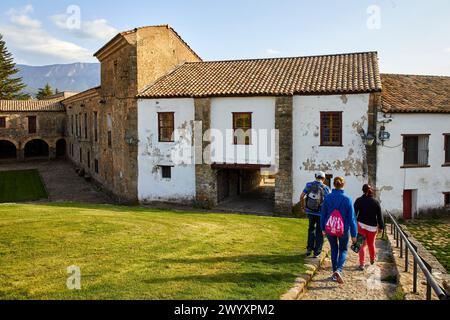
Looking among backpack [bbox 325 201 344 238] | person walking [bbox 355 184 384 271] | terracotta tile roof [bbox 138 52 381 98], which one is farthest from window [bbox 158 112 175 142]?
backpack [bbox 325 201 344 238]

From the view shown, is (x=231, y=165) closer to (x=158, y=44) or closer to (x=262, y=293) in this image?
(x=158, y=44)

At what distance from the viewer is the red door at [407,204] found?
59.3ft

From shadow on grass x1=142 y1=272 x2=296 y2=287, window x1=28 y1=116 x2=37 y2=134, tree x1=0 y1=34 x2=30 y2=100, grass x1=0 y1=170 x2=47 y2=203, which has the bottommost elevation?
grass x1=0 y1=170 x2=47 y2=203

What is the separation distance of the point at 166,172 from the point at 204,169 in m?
2.35

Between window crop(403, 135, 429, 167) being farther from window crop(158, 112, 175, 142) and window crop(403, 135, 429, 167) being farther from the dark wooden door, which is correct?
the dark wooden door

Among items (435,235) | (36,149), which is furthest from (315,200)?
(36,149)

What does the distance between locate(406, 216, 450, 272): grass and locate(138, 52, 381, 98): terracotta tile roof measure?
626 centimetres

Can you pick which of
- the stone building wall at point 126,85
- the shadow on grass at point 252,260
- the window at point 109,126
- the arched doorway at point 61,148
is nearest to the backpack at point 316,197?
the shadow on grass at point 252,260

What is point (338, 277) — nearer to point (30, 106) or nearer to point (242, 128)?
point (242, 128)

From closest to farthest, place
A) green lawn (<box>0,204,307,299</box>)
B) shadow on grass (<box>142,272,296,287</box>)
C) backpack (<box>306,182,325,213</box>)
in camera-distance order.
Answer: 1. green lawn (<box>0,204,307,299</box>)
2. shadow on grass (<box>142,272,296,287</box>)
3. backpack (<box>306,182,325,213</box>)

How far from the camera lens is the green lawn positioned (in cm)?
570

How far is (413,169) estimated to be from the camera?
17.8 m

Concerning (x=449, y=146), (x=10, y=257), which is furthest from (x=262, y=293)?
(x=449, y=146)

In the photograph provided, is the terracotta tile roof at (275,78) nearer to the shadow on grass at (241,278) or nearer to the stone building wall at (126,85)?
the stone building wall at (126,85)
